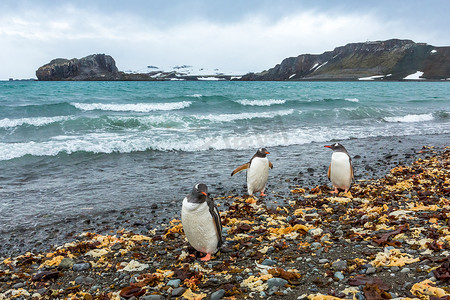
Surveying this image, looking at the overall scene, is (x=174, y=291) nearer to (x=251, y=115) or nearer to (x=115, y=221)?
(x=115, y=221)

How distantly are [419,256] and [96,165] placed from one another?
9746mm

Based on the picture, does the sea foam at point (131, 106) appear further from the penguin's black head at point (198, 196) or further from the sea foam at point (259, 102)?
the penguin's black head at point (198, 196)

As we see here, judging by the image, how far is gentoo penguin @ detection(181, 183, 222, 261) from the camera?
4609 mm

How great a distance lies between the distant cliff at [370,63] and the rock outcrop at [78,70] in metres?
63.4

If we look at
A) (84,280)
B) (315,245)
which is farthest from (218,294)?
(84,280)

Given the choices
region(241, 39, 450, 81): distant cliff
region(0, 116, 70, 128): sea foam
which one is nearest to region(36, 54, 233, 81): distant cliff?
region(241, 39, 450, 81): distant cliff

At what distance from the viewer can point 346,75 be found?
5256 inches

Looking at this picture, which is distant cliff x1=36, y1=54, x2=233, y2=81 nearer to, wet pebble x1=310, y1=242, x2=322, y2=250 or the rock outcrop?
the rock outcrop

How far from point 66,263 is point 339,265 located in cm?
351

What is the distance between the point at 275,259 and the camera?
4.36m

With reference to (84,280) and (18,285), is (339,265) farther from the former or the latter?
(18,285)

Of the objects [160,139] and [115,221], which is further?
[160,139]

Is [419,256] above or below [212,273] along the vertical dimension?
above

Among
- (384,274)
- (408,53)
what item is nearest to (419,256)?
(384,274)
